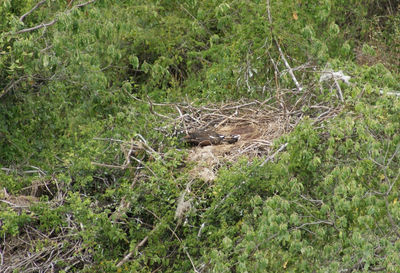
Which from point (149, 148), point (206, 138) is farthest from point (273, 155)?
point (149, 148)

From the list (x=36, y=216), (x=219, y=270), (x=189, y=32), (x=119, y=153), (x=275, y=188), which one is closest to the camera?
(x=219, y=270)

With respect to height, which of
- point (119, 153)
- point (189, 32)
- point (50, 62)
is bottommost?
point (189, 32)

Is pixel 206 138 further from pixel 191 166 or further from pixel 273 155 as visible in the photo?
pixel 273 155

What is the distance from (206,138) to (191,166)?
53cm

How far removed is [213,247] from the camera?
7.06m

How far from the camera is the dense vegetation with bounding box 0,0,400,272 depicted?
6.09 metres

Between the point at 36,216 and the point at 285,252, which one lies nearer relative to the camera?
the point at 285,252

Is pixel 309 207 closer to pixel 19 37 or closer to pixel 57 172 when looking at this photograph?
pixel 57 172

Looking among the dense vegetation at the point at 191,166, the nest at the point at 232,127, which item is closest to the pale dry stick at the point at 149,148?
the dense vegetation at the point at 191,166

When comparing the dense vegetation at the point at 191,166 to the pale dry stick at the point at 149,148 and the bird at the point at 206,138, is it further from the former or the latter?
the bird at the point at 206,138

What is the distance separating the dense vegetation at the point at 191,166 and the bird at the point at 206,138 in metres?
0.19

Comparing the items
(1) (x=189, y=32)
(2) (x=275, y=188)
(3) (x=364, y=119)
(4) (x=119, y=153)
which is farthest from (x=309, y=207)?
(1) (x=189, y=32)

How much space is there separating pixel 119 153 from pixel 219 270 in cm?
229

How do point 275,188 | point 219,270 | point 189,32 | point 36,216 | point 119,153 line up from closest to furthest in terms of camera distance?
1. point 219,270
2. point 275,188
3. point 36,216
4. point 119,153
5. point 189,32
